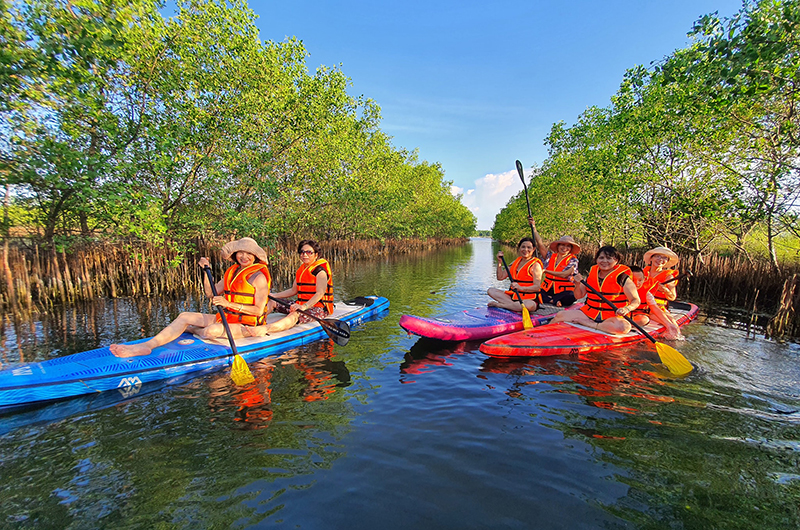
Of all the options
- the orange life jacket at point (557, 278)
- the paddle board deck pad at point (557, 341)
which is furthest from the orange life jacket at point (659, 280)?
the orange life jacket at point (557, 278)

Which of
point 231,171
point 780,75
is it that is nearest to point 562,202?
point 780,75

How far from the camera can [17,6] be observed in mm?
6805

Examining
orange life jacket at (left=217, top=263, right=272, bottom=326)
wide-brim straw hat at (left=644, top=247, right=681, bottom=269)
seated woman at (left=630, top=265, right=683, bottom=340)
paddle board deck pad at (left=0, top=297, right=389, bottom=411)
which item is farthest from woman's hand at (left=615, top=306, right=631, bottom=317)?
orange life jacket at (left=217, top=263, right=272, bottom=326)

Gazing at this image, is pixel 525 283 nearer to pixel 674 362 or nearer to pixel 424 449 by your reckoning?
pixel 674 362

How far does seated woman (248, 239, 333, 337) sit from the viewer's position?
638cm

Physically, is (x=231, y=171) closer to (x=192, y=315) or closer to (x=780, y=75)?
(x=192, y=315)

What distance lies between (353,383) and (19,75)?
9017mm

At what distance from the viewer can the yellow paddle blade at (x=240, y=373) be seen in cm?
480

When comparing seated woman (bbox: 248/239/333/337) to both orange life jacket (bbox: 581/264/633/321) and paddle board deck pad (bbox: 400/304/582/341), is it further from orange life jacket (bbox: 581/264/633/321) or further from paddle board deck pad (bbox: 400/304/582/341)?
orange life jacket (bbox: 581/264/633/321)

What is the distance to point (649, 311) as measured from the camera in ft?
21.6

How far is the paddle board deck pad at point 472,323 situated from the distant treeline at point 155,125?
726cm

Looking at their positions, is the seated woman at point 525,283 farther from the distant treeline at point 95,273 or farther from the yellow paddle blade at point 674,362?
the distant treeline at point 95,273

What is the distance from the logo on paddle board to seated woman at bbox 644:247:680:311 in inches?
323

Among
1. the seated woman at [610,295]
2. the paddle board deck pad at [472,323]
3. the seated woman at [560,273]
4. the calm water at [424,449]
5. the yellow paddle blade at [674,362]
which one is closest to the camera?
the calm water at [424,449]
